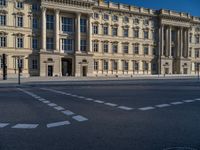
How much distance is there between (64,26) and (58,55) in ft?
24.7

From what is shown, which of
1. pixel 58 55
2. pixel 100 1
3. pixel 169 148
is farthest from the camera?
pixel 100 1

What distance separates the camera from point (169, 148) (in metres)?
5.16

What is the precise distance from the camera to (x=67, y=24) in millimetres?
54562

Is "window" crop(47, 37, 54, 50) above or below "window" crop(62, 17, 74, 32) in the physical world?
below

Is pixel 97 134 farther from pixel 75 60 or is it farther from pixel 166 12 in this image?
pixel 166 12

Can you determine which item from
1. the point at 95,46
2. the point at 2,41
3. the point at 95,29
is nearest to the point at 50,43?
the point at 2,41

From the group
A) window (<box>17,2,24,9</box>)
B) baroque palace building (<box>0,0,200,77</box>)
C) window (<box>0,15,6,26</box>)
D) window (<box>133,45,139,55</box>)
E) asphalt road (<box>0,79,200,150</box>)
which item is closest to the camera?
asphalt road (<box>0,79,200,150</box>)

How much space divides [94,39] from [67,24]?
803cm

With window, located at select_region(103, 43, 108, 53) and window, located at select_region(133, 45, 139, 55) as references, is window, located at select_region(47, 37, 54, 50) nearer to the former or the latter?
window, located at select_region(103, 43, 108, 53)

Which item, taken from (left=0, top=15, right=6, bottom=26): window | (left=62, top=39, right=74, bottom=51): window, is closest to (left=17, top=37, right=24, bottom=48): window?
(left=0, top=15, right=6, bottom=26): window

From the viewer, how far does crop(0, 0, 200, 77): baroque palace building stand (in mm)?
50188

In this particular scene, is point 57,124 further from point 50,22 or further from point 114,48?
point 114,48

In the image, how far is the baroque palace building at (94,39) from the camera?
165ft

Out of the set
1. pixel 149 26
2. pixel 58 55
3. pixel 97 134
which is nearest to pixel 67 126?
pixel 97 134
